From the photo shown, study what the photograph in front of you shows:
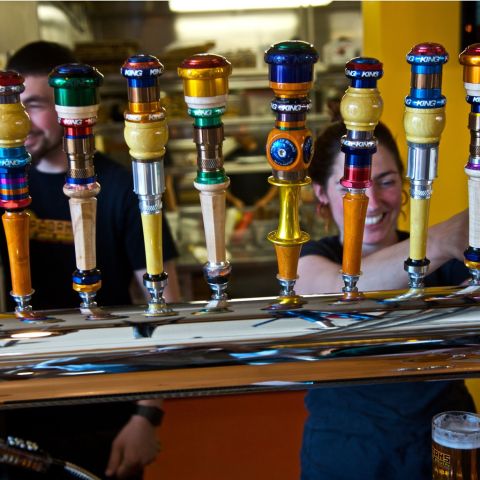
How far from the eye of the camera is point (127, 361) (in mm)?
882

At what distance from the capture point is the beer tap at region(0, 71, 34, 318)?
794mm

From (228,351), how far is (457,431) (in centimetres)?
37

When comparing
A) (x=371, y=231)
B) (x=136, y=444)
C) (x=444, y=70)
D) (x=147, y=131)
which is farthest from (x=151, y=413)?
(x=444, y=70)

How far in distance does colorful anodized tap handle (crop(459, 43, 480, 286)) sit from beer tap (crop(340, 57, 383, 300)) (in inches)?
4.0

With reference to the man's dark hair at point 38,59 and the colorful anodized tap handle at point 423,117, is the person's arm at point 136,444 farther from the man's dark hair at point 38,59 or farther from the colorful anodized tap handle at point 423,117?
the colorful anodized tap handle at point 423,117

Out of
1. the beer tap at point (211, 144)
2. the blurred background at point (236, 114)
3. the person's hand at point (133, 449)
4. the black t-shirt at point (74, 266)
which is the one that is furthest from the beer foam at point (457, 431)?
the blurred background at point (236, 114)

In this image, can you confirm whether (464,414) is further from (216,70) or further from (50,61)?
(50,61)

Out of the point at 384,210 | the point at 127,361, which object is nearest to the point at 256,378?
the point at 127,361

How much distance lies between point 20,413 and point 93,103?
1299mm

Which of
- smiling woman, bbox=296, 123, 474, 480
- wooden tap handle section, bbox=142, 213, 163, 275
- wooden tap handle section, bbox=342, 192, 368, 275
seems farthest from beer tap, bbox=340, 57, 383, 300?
smiling woman, bbox=296, 123, 474, 480

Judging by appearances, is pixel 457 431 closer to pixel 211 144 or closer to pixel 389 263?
pixel 389 263

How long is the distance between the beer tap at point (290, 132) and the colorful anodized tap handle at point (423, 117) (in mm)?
108

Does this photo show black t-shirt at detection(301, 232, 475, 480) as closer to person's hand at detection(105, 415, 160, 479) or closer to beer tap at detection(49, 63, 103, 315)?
person's hand at detection(105, 415, 160, 479)

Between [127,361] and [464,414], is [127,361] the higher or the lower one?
the higher one
